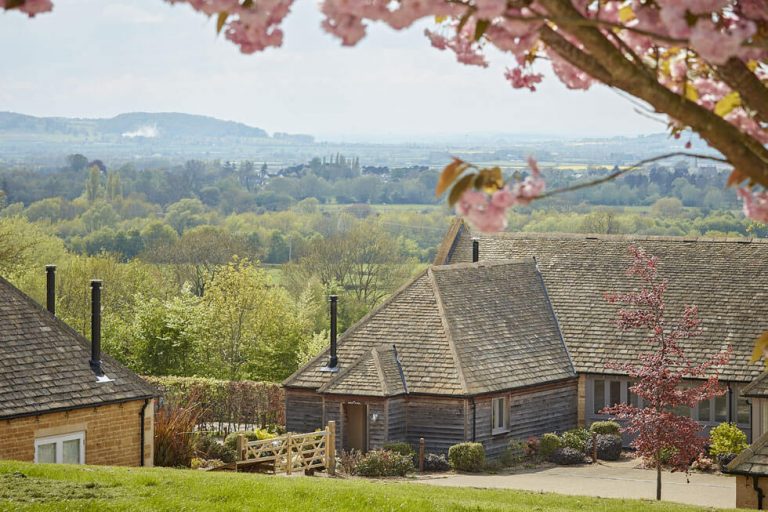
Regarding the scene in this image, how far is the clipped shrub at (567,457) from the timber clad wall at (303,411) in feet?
20.0

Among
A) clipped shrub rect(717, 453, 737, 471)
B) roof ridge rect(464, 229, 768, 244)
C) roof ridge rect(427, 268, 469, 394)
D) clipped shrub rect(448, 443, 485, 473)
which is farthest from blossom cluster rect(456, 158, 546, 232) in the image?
roof ridge rect(464, 229, 768, 244)

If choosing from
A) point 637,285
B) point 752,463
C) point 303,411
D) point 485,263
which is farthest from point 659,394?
point 485,263

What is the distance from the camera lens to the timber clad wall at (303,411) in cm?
3253

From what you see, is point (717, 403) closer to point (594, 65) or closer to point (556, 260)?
point (556, 260)

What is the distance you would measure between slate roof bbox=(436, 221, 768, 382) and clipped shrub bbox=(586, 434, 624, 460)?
2302mm

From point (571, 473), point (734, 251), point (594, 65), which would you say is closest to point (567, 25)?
point (594, 65)

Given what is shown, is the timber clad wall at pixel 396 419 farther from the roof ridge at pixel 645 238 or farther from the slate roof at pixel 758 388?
the slate roof at pixel 758 388

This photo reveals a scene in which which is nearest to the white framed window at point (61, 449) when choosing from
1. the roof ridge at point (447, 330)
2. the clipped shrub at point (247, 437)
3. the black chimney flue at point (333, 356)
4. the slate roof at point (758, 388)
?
the clipped shrub at point (247, 437)

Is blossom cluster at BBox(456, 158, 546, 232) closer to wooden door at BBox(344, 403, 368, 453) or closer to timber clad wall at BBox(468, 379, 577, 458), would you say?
timber clad wall at BBox(468, 379, 577, 458)

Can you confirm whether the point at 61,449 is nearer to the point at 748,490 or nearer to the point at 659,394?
the point at 659,394

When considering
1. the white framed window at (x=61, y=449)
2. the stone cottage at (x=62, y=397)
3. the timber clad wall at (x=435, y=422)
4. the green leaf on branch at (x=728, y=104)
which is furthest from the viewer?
the timber clad wall at (x=435, y=422)

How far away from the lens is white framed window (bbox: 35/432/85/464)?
24594 mm

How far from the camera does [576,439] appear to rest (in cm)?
3241

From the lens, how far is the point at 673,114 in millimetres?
5605
